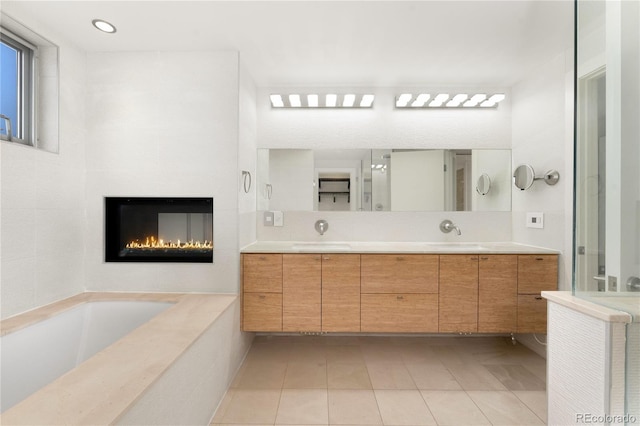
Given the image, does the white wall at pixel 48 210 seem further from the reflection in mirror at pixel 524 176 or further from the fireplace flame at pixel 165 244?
the reflection in mirror at pixel 524 176

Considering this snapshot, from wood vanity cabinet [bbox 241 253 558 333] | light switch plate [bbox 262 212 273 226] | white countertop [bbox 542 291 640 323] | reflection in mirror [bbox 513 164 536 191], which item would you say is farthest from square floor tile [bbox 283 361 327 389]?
reflection in mirror [bbox 513 164 536 191]

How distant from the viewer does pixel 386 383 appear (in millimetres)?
2184

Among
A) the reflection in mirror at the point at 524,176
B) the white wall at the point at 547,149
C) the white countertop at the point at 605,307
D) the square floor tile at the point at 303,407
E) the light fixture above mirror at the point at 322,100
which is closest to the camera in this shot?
the white countertop at the point at 605,307

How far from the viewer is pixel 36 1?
182cm

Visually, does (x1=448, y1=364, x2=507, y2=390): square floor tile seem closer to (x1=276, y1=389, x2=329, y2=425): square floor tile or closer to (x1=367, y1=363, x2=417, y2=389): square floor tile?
(x1=367, y1=363, x2=417, y2=389): square floor tile

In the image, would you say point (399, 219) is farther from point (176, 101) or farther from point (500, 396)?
point (176, 101)

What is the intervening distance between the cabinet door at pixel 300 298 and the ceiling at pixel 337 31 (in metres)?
1.62

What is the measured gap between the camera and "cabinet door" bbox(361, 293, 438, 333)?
2428 millimetres

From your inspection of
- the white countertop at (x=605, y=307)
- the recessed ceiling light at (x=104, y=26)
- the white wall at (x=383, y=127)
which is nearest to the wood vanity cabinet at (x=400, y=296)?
the white countertop at (x=605, y=307)

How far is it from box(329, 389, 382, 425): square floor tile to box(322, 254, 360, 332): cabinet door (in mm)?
468

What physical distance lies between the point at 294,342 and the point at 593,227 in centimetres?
234

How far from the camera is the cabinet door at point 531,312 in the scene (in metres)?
2.42

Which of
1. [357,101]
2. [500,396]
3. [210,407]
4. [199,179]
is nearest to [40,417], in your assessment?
[210,407]

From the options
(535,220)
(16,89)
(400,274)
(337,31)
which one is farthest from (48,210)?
(535,220)
